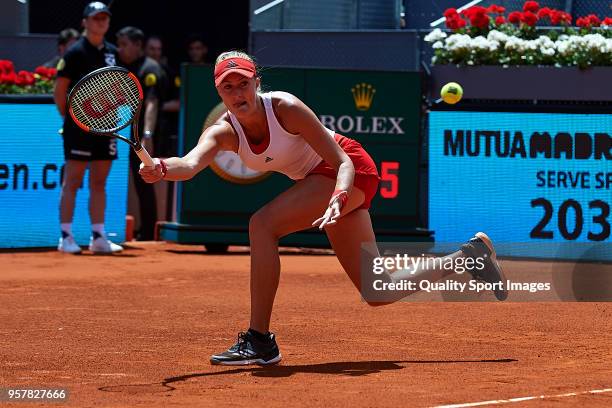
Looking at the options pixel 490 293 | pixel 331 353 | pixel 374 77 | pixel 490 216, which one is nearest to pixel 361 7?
pixel 374 77

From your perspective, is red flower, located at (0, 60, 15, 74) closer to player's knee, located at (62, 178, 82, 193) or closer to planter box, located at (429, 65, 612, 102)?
player's knee, located at (62, 178, 82, 193)

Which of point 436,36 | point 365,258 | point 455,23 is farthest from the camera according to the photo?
point 436,36

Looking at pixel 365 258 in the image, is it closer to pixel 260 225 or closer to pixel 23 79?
pixel 260 225

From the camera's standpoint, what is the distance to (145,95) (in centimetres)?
1394

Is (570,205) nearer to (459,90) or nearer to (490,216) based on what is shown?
(490,216)

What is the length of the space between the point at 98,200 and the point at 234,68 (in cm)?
617

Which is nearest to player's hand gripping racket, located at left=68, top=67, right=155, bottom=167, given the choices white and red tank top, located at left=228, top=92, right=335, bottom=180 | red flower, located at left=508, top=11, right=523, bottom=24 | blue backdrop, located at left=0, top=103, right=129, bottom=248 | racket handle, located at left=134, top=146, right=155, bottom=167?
racket handle, located at left=134, top=146, right=155, bottom=167

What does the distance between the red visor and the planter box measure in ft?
22.5

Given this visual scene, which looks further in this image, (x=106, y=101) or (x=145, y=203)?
(x=145, y=203)

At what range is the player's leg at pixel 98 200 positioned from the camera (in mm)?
11859

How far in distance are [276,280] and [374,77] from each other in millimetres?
6516

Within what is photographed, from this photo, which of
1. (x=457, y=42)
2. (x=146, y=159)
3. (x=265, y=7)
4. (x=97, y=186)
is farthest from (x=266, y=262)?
(x=265, y=7)

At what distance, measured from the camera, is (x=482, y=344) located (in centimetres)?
705

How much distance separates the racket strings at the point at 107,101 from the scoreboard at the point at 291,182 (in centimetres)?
593
